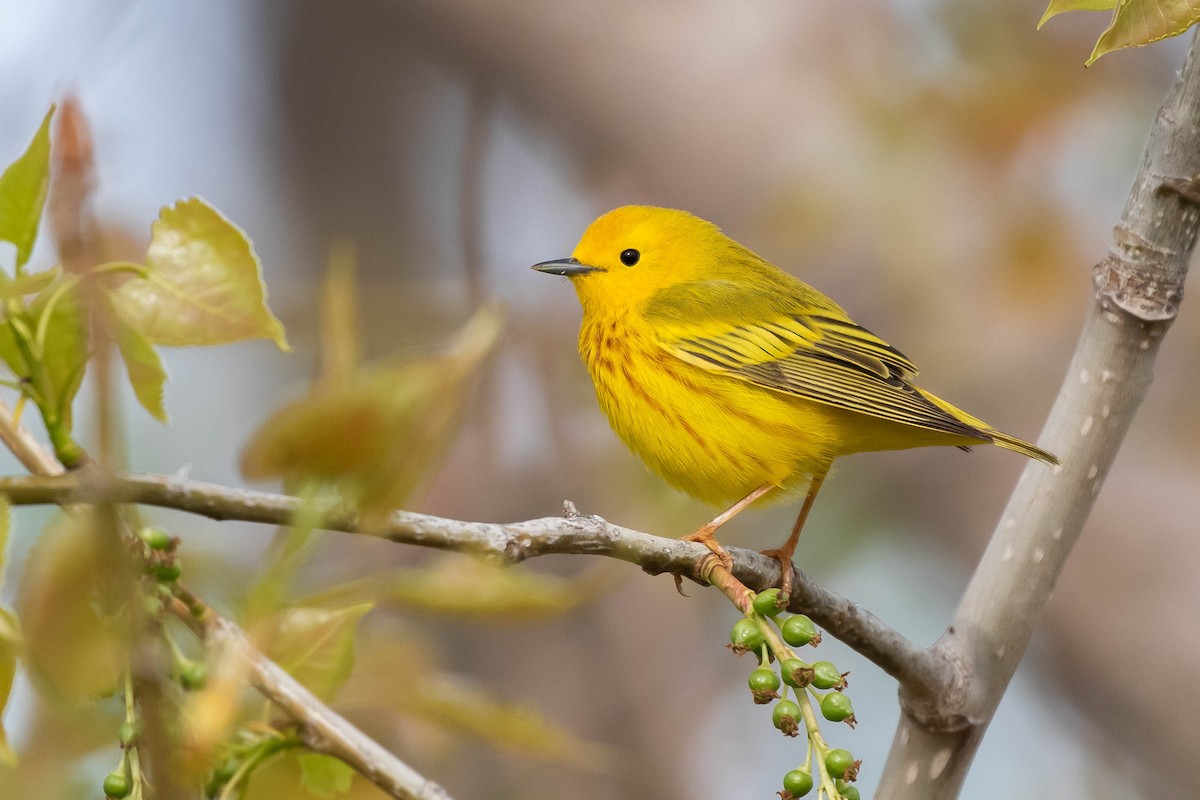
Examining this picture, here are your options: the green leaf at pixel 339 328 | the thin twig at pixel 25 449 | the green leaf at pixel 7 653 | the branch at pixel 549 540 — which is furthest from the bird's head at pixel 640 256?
the green leaf at pixel 339 328

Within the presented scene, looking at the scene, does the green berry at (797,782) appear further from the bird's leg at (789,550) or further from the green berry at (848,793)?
the bird's leg at (789,550)

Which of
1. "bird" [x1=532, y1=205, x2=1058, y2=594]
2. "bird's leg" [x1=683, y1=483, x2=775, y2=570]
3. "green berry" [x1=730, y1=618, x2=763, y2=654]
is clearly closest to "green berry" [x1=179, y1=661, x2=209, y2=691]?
"green berry" [x1=730, y1=618, x2=763, y2=654]

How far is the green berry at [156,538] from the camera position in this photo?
1.18 meters

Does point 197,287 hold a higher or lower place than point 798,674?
higher

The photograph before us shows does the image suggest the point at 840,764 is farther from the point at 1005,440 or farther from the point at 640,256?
the point at 640,256

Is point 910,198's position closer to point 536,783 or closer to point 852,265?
point 852,265

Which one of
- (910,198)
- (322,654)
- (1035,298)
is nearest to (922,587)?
(1035,298)

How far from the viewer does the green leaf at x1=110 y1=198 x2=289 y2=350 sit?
3.83 feet

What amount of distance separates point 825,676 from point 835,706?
0.11 ft

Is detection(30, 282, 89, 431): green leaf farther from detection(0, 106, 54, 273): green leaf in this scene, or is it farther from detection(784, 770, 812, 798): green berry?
detection(784, 770, 812, 798): green berry

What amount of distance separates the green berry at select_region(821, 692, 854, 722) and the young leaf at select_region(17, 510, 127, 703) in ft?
2.43

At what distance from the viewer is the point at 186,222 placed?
1199 mm

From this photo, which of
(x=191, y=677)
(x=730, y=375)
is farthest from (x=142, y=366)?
(x=730, y=375)

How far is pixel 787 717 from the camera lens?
1260 millimetres
